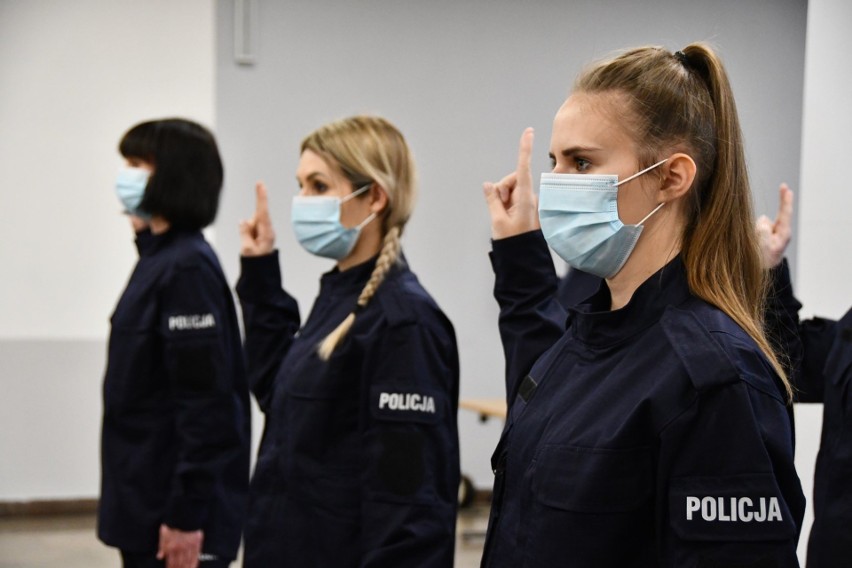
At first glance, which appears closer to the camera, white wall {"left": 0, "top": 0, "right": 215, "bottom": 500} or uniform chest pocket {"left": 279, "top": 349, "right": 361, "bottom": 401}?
uniform chest pocket {"left": 279, "top": 349, "right": 361, "bottom": 401}

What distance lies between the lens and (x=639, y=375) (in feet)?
4.30

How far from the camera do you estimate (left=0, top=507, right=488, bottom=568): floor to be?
5062 mm

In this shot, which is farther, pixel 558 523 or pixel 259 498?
pixel 259 498

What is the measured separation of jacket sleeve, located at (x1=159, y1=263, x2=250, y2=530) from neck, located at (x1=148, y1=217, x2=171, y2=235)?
9.7 inches

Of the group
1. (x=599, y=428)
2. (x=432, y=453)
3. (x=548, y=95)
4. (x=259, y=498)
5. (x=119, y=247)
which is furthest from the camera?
(x=119, y=247)

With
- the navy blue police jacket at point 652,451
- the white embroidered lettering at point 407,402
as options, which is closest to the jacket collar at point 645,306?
the navy blue police jacket at point 652,451

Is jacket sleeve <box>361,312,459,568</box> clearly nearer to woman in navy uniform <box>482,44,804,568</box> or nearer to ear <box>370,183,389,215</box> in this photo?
ear <box>370,183,389,215</box>

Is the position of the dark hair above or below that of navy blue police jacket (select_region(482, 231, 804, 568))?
above

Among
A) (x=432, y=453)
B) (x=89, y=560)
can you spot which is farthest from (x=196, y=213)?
(x=89, y=560)

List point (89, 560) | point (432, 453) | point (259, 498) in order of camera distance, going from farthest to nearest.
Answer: point (89, 560) → point (259, 498) → point (432, 453)

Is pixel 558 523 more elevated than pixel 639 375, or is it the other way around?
pixel 639 375

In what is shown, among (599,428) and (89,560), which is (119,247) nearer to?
(89,560)

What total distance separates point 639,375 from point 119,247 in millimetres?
5163

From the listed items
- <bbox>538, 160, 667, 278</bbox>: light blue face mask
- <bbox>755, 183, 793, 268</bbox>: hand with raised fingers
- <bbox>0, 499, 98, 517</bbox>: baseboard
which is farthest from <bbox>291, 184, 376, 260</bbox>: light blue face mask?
<bbox>0, 499, 98, 517</bbox>: baseboard
